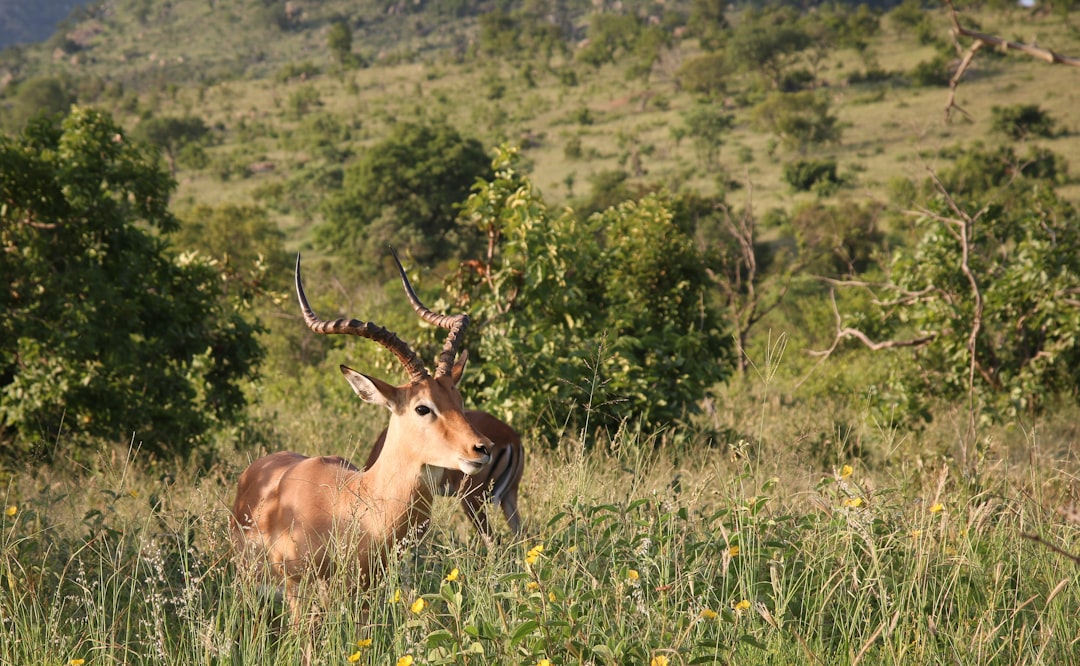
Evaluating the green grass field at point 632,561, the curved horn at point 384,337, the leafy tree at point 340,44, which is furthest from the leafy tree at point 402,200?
the leafy tree at point 340,44

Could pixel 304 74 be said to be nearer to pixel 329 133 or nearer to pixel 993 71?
pixel 329 133

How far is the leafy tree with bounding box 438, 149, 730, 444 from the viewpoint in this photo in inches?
271

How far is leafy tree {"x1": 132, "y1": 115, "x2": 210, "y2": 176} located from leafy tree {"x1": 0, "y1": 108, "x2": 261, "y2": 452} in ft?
138

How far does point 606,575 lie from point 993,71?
54657mm

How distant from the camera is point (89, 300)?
686 centimetres

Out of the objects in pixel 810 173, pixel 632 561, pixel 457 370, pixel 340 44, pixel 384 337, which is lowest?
pixel 810 173

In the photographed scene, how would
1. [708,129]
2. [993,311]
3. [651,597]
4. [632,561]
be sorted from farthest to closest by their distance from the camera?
[708,129] → [993,311] → [632,561] → [651,597]

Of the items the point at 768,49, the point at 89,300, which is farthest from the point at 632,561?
the point at 768,49

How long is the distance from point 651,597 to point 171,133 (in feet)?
168

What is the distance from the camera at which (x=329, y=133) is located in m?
51.2

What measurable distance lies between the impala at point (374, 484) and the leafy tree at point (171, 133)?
152 feet

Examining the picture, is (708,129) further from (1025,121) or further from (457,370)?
(457,370)

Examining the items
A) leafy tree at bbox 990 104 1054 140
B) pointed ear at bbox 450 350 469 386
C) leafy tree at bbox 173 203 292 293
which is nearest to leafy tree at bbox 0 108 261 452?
pointed ear at bbox 450 350 469 386

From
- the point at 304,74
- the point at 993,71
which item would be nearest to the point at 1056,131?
the point at 993,71
